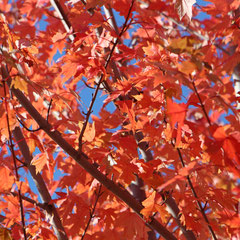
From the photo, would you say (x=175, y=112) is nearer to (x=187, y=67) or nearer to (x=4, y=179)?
(x=187, y=67)

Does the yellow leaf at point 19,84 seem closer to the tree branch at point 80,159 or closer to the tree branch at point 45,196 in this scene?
the tree branch at point 80,159

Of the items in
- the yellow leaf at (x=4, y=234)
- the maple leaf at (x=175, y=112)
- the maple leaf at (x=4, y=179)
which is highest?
the maple leaf at (x=4, y=179)

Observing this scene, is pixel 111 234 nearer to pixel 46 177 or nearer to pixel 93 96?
pixel 46 177

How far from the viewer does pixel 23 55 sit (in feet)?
5.36

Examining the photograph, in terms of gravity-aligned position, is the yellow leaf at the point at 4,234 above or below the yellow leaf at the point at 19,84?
below

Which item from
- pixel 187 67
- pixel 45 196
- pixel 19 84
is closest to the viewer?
pixel 187 67

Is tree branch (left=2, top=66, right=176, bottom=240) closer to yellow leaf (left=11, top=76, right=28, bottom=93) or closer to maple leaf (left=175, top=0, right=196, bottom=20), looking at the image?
yellow leaf (left=11, top=76, right=28, bottom=93)

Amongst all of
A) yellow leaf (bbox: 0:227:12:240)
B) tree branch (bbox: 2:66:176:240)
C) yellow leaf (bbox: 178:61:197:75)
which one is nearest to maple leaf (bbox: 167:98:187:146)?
yellow leaf (bbox: 178:61:197:75)

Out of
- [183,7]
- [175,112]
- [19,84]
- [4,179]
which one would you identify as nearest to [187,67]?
[175,112]

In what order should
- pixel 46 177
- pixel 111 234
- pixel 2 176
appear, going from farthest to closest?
pixel 46 177 → pixel 111 234 → pixel 2 176

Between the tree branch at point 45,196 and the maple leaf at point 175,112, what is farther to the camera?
the tree branch at point 45,196

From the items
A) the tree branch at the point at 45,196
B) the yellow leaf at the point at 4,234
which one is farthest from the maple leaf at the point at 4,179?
the yellow leaf at the point at 4,234

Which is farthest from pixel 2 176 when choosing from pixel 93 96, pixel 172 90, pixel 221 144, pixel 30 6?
pixel 30 6

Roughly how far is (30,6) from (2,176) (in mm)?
2293
